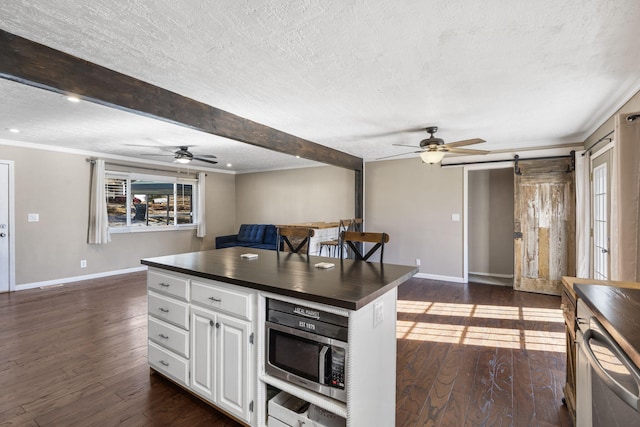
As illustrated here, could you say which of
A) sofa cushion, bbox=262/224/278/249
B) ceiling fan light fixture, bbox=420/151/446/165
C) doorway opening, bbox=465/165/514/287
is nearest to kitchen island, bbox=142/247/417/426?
ceiling fan light fixture, bbox=420/151/446/165

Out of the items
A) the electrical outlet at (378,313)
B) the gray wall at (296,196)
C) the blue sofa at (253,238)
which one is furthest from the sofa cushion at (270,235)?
the electrical outlet at (378,313)

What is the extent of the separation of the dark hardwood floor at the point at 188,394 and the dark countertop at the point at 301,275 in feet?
3.04

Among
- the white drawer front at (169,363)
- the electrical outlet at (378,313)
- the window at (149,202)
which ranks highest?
the window at (149,202)

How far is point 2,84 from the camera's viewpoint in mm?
2611

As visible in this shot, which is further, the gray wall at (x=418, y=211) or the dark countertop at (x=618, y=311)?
the gray wall at (x=418, y=211)

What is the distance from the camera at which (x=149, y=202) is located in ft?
21.9

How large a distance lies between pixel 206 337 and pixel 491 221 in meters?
5.79

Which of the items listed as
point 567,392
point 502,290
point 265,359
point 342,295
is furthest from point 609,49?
point 502,290

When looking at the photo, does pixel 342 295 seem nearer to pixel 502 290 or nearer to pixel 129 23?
pixel 129 23

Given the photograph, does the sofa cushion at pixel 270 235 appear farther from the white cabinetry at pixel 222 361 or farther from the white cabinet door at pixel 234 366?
the white cabinet door at pixel 234 366

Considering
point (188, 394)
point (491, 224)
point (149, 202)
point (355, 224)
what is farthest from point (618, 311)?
point (149, 202)

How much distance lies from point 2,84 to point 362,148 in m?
4.38

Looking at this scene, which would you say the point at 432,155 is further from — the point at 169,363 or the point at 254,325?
the point at 169,363

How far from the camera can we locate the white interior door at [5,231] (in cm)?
466
